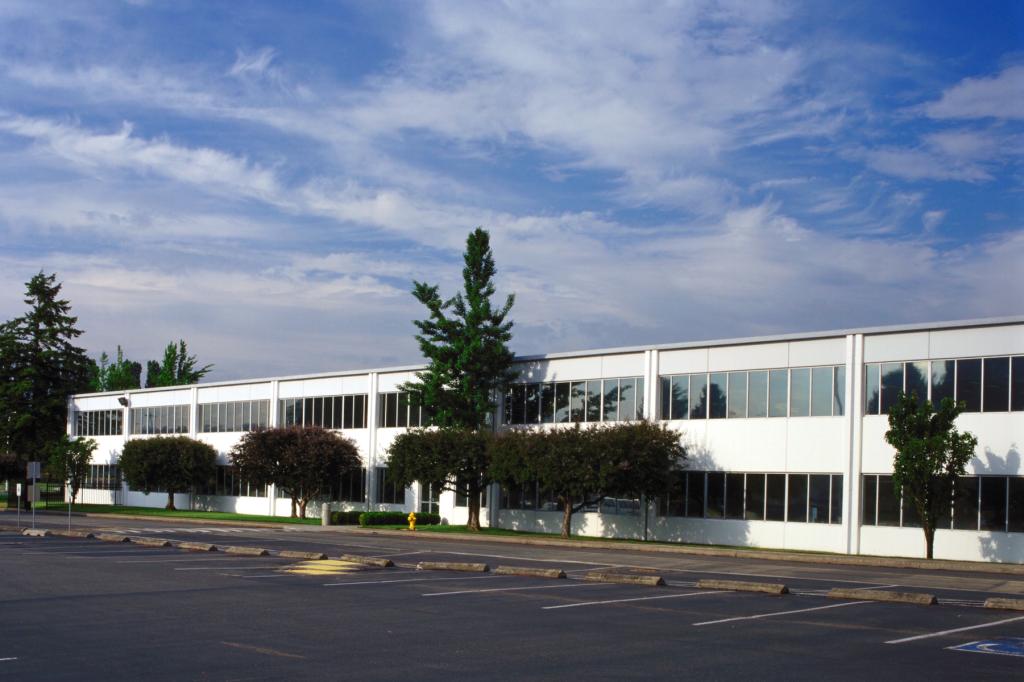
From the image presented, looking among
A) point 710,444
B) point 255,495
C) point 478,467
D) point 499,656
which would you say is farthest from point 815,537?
point 255,495

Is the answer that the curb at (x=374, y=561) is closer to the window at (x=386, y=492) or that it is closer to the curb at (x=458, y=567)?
the curb at (x=458, y=567)

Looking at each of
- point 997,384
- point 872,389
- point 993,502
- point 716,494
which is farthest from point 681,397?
point 993,502

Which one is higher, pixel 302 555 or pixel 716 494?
pixel 716 494

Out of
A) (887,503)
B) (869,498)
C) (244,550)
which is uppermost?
(869,498)

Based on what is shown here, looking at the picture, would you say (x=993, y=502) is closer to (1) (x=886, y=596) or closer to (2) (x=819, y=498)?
(2) (x=819, y=498)

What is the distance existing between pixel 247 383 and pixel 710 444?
33.4 meters

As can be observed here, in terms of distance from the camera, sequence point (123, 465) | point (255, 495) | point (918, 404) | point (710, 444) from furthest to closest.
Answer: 1. point (123, 465)
2. point (255, 495)
3. point (710, 444)
4. point (918, 404)

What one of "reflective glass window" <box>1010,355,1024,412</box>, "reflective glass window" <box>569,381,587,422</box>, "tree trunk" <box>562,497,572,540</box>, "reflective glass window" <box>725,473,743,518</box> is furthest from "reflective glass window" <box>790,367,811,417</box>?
"reflective glass window" <box>569,381,587,422</box>

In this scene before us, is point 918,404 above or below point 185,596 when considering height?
above

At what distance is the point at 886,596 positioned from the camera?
2009 centimetres

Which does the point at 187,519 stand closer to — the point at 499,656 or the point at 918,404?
the point at 918,404

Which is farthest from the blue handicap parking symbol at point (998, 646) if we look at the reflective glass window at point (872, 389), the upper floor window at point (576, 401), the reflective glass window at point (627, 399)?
the reflective glass window at point (627, 399)

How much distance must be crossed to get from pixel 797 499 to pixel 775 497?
893 millimetres

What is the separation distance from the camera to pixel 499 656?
41.7 feet
